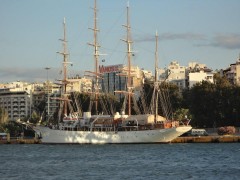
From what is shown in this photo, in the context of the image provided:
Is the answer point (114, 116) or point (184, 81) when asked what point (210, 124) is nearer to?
point (114, 116)

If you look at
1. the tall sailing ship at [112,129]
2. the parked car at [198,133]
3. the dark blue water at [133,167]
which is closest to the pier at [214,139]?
the tall sailing ship at [112,129]

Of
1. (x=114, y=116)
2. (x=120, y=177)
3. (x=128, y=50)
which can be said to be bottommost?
(x=120, y=177)

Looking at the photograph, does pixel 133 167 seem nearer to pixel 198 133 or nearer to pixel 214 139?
pixel 214 139

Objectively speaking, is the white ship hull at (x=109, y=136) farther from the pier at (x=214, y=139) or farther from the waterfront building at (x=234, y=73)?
the waterfront building at (x=234, y=73)

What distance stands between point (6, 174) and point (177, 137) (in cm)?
5648

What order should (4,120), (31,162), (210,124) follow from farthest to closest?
(4,120) → (210,124) → (31,162)

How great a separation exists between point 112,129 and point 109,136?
4.41 ft

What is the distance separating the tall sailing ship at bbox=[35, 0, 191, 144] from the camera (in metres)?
107

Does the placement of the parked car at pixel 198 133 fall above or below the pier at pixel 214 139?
above

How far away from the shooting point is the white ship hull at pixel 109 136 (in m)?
107

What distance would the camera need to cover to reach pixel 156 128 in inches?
4200

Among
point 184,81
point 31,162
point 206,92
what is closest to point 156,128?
point 206,92

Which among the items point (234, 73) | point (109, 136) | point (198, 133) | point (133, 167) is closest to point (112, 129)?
point (109, 136)

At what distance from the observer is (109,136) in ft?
367
